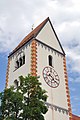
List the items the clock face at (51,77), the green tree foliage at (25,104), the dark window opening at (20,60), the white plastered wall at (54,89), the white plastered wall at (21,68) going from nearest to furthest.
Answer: the green tree foliage at (25,104) < the white plastered wall at (54,89) < the clock face at (51,77) < the white plastered wall at (21,68) < the dark window opening at (20,60)

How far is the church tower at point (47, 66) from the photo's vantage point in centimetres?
2427

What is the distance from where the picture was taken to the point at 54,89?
82.8 feet

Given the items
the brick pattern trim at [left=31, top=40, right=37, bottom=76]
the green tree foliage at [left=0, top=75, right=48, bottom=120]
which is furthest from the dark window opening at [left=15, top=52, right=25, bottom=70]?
the green tree foliage at [left=0, top=75, right=48, bottom=120]

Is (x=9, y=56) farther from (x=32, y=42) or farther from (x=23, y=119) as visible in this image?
(x=23, y=119)

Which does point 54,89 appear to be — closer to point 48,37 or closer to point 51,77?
point 51,77

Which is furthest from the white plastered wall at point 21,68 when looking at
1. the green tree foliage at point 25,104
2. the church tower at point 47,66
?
the green tree foliage at point 25,104

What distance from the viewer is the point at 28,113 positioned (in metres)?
14.8

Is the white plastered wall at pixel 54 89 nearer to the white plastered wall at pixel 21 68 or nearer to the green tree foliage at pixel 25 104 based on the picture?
the white plastered wall at pixel 21 68

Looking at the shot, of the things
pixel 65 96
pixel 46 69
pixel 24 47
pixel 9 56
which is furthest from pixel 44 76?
pixel 9 56

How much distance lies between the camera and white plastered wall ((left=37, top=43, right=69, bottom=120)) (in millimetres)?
23589

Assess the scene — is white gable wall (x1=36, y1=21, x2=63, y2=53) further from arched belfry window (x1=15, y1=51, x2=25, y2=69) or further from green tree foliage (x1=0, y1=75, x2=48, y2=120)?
green tree foliage (x1=0, y1=75, x2=48, y2=120)

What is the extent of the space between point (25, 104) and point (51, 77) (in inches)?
413

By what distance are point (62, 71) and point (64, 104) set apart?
471 cm

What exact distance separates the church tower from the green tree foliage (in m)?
7.10
